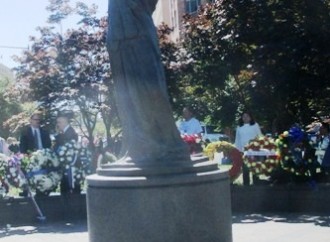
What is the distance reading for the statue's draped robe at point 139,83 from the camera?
6.29 meters

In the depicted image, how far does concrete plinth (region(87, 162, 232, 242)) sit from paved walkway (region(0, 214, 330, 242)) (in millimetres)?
2536

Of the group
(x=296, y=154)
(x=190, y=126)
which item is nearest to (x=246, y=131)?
(x=190, y=126)

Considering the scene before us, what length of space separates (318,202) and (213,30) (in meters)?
5.01

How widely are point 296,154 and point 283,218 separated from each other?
130 cm

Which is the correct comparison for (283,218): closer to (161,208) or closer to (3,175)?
(3,175)

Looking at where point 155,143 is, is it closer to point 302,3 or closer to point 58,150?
point 58,150

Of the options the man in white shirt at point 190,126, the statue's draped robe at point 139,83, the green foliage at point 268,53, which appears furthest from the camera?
the green foliage at point 268,53

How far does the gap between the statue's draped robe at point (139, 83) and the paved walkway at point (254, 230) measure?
255 centimetres

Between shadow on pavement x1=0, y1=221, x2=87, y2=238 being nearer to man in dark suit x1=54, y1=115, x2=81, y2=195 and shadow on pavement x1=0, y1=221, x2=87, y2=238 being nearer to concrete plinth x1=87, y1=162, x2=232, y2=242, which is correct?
man in dark suit x1=54, y1=115, x2=81, y2=195

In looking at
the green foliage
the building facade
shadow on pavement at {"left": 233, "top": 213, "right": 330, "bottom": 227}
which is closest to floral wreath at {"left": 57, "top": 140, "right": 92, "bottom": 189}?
shadow on pavement at {"left": 233, "top": 213, "right": 330, "bottom": 227}

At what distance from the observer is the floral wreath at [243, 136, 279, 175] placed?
1102 cm

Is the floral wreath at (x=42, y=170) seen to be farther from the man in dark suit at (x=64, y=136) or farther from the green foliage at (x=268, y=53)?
the green foliage at (x=268, y=53)

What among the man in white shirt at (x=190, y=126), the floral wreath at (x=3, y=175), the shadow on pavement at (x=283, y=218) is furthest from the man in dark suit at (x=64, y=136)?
the shadow on pavement at (x=283, y=218)

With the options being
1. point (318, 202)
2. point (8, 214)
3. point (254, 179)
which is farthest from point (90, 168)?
point (318, 202)
